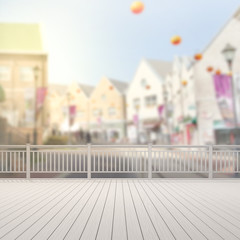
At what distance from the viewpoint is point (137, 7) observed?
12.7m

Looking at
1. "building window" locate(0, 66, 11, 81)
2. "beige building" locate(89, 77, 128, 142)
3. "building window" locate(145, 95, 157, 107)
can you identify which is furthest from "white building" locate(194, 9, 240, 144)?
"beige building" locate(89, 77, 128, 142)

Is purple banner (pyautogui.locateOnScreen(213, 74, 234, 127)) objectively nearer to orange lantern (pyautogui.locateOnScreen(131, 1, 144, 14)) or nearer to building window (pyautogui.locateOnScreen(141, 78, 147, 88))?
orange lantern (pyautogui.locateOnScreen(131, 1, 144, 14))

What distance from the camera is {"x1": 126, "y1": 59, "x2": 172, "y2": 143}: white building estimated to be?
5275 cm

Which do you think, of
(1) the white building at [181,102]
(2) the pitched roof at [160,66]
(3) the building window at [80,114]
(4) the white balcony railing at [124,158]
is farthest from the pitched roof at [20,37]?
(4) the white balcony railing at [124,158]

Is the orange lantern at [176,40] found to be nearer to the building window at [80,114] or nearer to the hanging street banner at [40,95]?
the hanging street banner at [40,95]

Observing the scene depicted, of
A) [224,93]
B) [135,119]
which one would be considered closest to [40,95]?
[224,93]

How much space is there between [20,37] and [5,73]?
186 inches

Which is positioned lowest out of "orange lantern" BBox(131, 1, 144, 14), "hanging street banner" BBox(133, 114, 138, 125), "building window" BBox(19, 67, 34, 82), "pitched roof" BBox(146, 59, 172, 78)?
"hanging street banner" BBox(133, 114, 138, 125)

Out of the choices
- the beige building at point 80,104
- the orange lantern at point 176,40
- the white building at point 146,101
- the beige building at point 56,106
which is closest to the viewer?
the orange lantern at point 176,40

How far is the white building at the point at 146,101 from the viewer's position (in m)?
52.8

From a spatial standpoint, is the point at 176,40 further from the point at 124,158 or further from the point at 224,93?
the point at 224,93

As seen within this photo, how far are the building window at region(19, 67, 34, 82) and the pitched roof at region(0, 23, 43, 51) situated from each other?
2239 mm

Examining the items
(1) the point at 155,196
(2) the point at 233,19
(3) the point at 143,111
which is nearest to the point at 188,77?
(2) the point at 233,19

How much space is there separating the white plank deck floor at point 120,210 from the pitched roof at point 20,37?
107 feet
